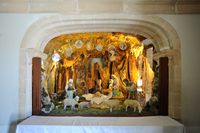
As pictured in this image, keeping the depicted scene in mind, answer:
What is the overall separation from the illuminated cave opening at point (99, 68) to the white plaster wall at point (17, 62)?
0.72 metres

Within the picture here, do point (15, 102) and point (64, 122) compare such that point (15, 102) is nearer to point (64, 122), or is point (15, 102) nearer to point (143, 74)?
point (64, 122)

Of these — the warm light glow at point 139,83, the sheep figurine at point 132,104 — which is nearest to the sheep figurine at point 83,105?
the sheep figurine at point 132,104

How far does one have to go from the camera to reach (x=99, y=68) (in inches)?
190

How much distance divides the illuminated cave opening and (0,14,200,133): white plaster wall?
0.72 meters

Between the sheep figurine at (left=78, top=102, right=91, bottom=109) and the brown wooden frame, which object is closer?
the brown wooden frame

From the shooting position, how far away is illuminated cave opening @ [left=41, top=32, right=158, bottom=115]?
4.27 metres

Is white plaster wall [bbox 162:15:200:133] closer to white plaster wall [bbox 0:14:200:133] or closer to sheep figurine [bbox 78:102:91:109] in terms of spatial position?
white plaster wall [bbox 0:14:200:133]

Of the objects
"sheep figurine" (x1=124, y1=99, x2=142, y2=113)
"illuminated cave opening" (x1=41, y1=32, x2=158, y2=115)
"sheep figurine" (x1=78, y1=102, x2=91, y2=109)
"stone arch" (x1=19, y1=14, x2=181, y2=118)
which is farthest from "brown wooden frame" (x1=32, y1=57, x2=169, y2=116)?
"sheep figurine" (x1=78, y1=102, x2=91, y2=109)

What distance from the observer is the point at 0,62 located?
3518 millimetres

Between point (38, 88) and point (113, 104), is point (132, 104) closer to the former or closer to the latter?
point (113, 104)

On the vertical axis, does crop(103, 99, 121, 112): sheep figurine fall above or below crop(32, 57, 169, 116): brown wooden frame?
below

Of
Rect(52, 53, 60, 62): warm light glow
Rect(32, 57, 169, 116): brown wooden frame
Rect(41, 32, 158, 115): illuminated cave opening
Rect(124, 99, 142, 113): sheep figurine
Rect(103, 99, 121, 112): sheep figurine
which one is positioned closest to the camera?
Rect(32, 57, 169, 116): brown wooden frame

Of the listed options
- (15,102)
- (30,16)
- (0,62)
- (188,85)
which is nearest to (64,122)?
(15,102)

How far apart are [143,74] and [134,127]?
179 centimetres
